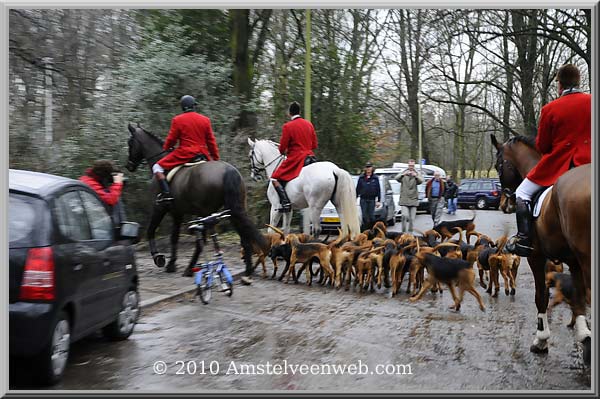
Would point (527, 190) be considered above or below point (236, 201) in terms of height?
above

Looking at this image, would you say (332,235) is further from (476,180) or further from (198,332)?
(476,180)

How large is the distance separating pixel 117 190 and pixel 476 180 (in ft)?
114

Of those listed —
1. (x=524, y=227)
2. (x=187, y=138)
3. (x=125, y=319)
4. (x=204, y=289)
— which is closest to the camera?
(x=524, y=227)

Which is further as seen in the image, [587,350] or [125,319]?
[125,319]

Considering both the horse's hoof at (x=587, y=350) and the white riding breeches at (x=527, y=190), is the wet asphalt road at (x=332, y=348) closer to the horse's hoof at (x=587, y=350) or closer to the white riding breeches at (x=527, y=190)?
the horse's hoof at (x=587, y=350)

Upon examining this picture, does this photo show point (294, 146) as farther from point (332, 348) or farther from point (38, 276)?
point (38, 276)

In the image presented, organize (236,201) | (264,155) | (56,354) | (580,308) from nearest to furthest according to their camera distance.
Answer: (56,354), (580,308), (236,201), (264,155)

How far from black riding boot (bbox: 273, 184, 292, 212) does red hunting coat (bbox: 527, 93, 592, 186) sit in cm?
692

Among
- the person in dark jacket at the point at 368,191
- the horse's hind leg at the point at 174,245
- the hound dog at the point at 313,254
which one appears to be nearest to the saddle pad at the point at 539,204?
the hound dog at the point at 313,254

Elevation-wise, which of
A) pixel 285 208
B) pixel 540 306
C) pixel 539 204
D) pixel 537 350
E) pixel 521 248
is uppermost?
pixel 539 204

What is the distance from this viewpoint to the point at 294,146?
13.1 meters

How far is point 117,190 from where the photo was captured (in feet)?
31.0

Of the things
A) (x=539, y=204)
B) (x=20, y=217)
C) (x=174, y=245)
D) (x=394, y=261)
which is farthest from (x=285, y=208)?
(x=20, y=217)

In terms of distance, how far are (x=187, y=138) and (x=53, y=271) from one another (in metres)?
A: 5.98
